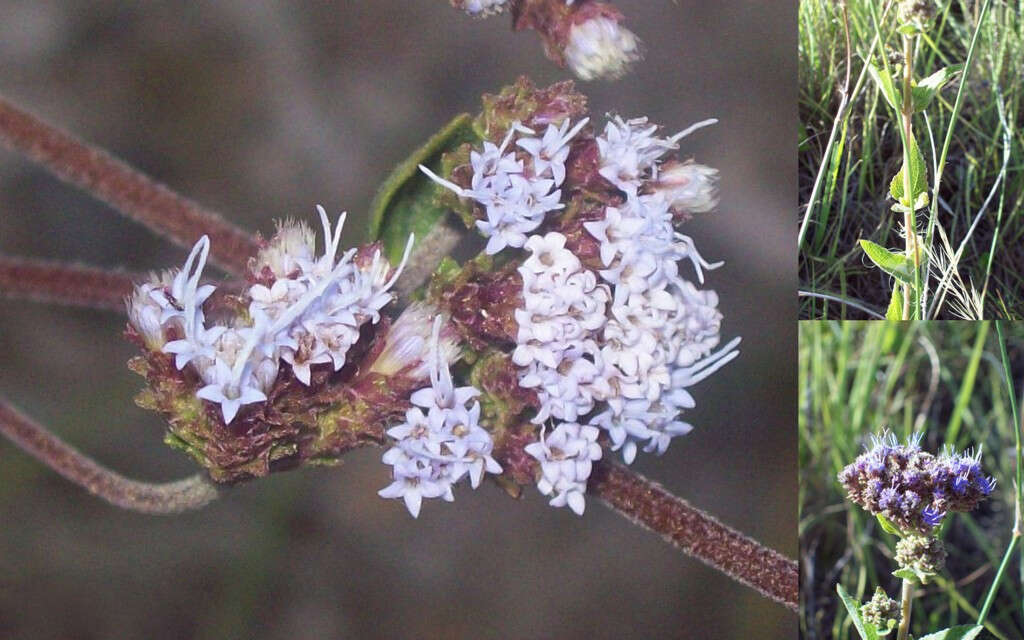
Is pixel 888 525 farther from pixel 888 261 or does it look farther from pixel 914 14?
pixel 914 14

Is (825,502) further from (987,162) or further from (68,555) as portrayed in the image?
(68,555)

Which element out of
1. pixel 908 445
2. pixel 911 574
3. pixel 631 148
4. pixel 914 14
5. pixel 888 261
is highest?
pixel 914 14

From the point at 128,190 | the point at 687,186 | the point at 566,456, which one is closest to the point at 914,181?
the point at 687,186

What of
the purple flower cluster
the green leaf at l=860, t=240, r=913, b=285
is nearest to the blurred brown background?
the green leaf at l=860, t=240, r=913, b=285

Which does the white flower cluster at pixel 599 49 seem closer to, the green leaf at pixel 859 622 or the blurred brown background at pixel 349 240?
the blurred brown background at pixel 349 240

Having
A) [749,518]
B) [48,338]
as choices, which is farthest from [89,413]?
[749,518]

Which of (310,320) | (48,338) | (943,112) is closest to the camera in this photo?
(310,320)

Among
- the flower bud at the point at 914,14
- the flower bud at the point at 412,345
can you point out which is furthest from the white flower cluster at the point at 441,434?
the flower bud at the point at 914,14

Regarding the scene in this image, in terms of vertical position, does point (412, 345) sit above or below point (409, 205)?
below
